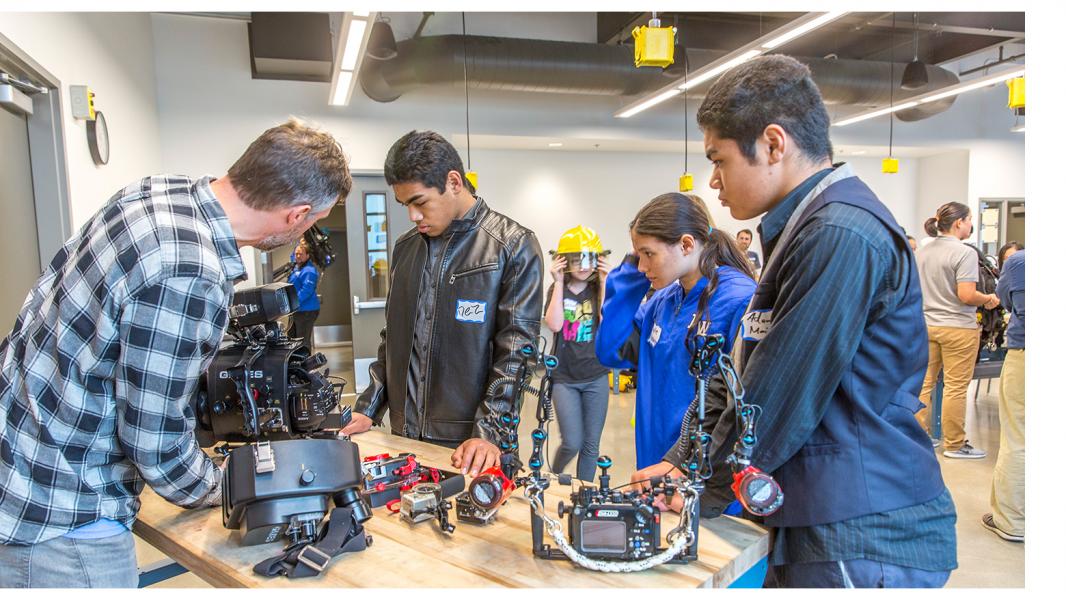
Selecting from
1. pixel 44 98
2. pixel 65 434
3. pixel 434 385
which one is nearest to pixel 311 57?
pixel 44 98

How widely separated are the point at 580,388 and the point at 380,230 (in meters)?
3.78

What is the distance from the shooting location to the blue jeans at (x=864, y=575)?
0.97 m

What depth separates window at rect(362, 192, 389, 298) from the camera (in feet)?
20.3

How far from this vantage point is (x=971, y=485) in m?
3.55

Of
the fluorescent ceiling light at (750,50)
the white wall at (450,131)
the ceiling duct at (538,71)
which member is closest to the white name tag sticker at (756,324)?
the fluorescent ceiling light at (750,50)

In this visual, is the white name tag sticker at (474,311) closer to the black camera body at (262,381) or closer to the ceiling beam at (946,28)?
the black camera body at (262,381)

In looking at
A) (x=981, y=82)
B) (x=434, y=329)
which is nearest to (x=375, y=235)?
(x=434, y=329)

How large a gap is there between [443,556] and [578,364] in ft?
6.79

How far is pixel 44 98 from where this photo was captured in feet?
9.23

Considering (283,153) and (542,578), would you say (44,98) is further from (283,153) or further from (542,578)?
(542,578)

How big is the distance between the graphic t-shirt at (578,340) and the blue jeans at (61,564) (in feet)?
7.14

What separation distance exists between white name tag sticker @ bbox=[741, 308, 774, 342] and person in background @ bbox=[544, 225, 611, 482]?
1.98 meters

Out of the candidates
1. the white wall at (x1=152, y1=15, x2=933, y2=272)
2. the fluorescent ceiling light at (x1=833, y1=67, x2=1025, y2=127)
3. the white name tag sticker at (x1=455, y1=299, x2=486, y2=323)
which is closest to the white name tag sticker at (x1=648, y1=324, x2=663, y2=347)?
the white name tag sticker at (x1=455, y1=299, x2=486, y2=323)

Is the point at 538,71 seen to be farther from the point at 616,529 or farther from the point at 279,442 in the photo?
the point at 616,529
